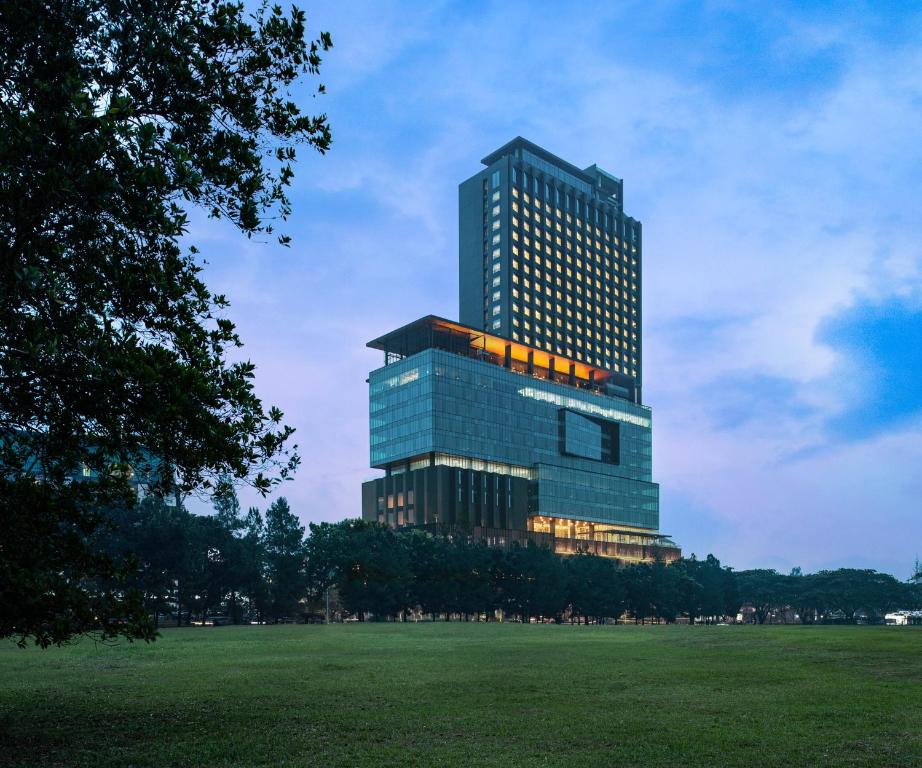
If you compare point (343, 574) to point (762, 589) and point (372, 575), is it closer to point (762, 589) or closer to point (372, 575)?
point (372, 575)

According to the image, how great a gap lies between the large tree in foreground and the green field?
3744 mm

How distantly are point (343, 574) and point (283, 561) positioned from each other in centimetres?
833

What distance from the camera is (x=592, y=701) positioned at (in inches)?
914

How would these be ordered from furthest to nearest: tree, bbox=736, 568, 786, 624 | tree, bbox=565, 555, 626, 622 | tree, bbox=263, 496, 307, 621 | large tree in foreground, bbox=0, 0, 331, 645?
tree, bbox=736, 568, 786, 624 < tree, bbox=565, 555, 626, 622 < tree, bbox=263, 496, 307, 621 < large tree in foreground, bbox=0, 0, 331, 645

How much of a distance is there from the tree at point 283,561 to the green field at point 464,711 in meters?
68.5

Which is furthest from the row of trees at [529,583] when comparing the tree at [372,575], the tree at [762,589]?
the tree at [762,589]

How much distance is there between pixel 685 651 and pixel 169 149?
40342 mm

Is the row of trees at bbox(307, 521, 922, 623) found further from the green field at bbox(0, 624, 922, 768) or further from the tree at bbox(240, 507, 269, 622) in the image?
the green field at bbox(0, 624, 922, 768)

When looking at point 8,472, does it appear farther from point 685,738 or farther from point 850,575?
point 850,575

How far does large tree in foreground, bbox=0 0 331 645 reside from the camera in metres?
14.4

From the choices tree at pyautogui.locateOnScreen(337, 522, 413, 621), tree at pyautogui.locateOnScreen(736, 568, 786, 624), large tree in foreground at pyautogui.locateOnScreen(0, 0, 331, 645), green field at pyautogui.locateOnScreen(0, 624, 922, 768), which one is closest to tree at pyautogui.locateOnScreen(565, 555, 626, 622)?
tree at pyautogui.locateOnScreen(337, 522, 413, 621)

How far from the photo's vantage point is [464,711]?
2138cm

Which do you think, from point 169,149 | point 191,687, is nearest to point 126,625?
point 169,149

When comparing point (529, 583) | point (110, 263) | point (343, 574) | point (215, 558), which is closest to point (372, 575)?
point (343, 574)
